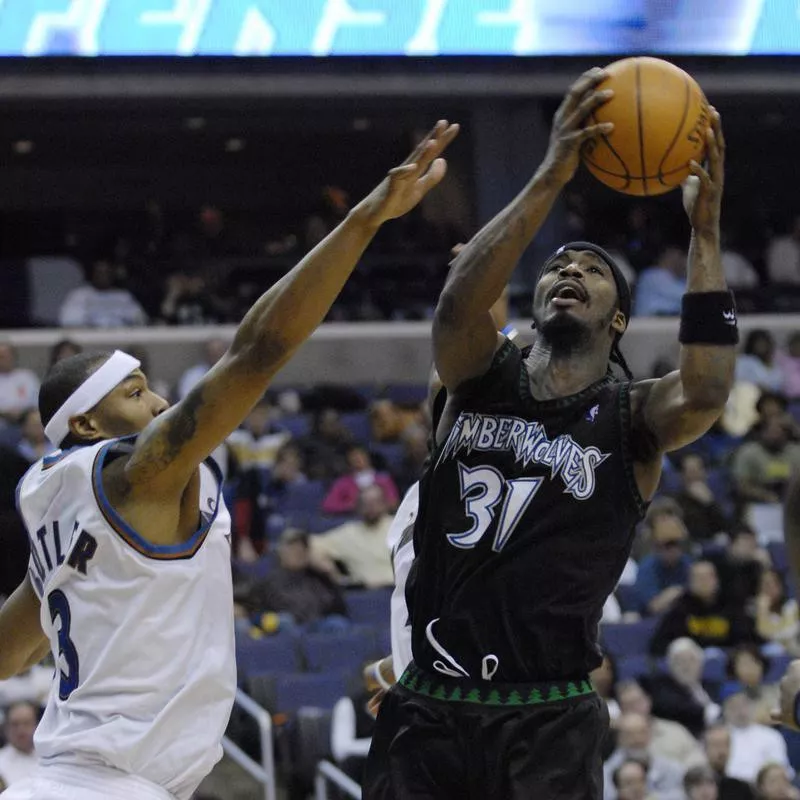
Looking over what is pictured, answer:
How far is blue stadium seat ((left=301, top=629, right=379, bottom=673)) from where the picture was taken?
980 cm

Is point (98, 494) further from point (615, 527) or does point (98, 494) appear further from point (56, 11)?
point (56, 11)

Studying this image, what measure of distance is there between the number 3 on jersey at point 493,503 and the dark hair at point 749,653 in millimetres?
6416

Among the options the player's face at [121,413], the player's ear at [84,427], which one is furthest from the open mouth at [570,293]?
the player's ear at [84,427]

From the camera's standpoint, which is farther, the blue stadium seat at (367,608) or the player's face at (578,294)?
the blue stadium seat at (367,608)

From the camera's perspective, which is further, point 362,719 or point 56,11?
point 56,11

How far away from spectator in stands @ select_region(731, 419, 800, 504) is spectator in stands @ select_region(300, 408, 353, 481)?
3.17m

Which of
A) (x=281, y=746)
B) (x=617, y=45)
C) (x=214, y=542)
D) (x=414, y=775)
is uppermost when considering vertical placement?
(x=214, y=542)

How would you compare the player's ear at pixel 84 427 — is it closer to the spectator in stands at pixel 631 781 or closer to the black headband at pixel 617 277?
the black headband at pixel 617 277

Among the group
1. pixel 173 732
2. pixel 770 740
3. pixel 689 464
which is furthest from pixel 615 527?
pixel 689 464

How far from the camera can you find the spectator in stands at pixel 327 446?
12.7 metres

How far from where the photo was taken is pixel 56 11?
551 inches

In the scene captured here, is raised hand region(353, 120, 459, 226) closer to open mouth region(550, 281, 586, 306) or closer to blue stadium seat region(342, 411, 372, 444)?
open mouth region(550, 281, 586, 306)

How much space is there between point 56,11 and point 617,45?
4893 millimetres

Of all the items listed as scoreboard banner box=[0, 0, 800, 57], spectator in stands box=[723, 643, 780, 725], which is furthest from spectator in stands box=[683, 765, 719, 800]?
scoreboard banner box=[0, 0, 800, 57]
